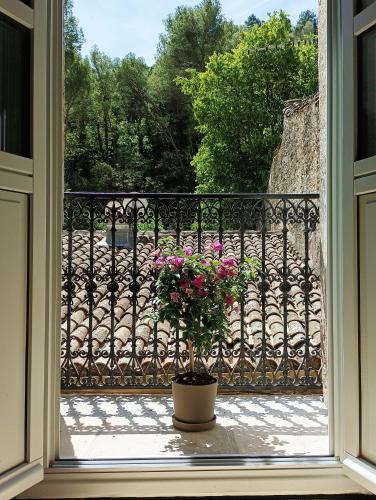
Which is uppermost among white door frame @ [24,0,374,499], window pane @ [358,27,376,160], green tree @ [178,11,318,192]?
green tree @ [178,11,318,192]

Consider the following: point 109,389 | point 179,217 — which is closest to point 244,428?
point 109,389

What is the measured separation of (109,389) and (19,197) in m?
1.61

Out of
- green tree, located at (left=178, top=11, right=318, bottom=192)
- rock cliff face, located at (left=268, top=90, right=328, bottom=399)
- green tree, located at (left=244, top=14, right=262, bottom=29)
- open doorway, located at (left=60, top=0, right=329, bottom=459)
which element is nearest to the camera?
open doorway, located at (left=60, top=0, right=329, bottom=459)

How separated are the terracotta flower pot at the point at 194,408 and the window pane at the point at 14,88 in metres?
1.37

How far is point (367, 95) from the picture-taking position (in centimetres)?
150

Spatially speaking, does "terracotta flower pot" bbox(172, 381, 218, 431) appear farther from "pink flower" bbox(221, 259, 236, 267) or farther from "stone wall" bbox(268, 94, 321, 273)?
"stone wall" bbox(268, 94, 321, 273)

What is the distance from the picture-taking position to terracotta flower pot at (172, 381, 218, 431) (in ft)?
7.07

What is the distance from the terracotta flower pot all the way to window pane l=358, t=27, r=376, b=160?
4.38 ft

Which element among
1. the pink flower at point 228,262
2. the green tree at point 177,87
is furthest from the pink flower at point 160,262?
the green tree at point 177,87

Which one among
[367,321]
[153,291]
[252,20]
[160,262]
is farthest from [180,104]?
[367,321]

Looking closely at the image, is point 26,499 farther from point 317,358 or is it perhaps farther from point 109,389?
point 317,358

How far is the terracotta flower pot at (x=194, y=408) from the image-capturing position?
2156 mm

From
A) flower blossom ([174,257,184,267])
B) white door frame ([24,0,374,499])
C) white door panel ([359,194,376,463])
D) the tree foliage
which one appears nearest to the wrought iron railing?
flower blossom ([174,257,184,267])

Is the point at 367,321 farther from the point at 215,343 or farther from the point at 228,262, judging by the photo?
the point at 215,343
